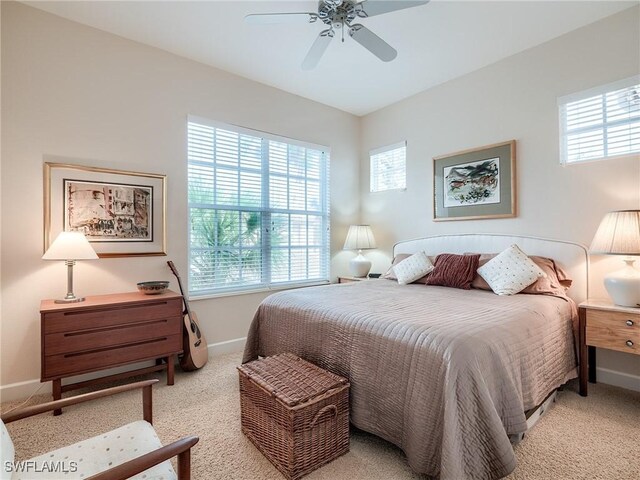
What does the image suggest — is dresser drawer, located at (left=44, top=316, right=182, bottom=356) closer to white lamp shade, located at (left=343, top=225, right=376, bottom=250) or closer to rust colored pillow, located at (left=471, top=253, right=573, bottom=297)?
white lamp shade, located at (left=343, top=225, right=376, bottom=250)

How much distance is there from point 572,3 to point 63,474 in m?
4.01

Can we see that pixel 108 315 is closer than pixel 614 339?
No

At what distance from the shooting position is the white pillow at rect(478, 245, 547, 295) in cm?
254

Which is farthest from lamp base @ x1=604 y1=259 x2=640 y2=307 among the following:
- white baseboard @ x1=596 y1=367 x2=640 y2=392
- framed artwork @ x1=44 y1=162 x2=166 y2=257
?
framed artwork @ x1=44 y1=162 x2=166 y2=257

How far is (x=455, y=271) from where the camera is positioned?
297 cm

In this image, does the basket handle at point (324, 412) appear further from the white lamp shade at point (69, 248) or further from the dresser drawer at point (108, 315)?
the white lamp shade at point (69, 248)

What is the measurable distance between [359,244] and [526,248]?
6.03 ft

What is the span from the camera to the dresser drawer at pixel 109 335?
215cm

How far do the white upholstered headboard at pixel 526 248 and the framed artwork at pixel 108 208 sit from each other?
2824mm

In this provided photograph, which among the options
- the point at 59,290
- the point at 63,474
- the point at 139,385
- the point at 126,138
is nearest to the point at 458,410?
the point at 139,385

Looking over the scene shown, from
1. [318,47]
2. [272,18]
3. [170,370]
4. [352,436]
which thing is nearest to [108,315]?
[170,370]

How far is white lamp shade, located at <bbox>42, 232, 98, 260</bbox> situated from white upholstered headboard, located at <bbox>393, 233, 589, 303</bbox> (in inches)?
127

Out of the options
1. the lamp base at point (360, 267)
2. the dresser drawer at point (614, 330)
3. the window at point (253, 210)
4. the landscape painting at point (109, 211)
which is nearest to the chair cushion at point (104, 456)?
the landscape painting at point (109, 211)

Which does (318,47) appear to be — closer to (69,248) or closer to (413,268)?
(413,268)
